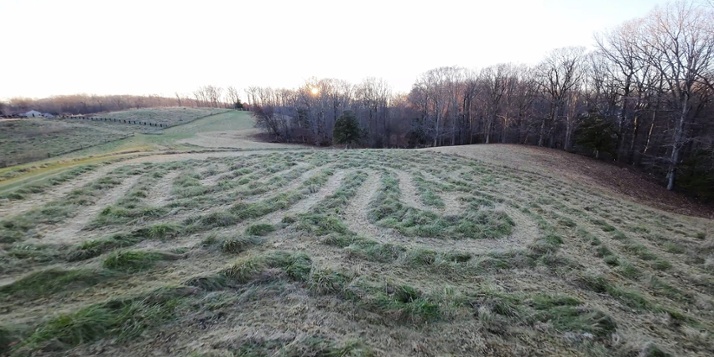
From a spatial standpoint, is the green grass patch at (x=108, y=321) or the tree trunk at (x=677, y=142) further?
the tree trunk at (x=677, y=142)

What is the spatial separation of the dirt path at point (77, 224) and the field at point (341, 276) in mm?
60

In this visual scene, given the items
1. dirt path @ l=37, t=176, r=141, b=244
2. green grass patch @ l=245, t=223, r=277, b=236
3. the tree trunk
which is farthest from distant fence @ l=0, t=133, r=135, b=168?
the tree trunk

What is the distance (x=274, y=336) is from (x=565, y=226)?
331 inches

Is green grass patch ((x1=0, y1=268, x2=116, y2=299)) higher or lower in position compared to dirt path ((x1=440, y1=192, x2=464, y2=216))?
higher

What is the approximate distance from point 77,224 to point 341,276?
7215 millimetres

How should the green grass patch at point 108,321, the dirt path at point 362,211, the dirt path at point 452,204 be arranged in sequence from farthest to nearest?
the dirt path at point 452,204, the dirt path at point 362,211, the green grass patch at point 108,321

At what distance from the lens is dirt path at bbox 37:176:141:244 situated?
6133 mm

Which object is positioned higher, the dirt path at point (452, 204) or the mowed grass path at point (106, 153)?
the mowed grass path at point (106, 153)

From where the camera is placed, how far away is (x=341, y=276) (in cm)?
472

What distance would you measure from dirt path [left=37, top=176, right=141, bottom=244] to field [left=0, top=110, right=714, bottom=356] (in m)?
0.06

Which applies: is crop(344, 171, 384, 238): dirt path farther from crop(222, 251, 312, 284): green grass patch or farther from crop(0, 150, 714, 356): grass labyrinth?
crop(222, 251, 312, 284): green grass patch

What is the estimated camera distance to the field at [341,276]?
11.1 ft

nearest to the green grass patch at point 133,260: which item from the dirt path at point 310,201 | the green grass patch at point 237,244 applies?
the green grass patch at point 237,244

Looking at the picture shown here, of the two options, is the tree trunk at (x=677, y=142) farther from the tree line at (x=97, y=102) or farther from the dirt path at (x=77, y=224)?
the tree line at (x=97, y=102)
